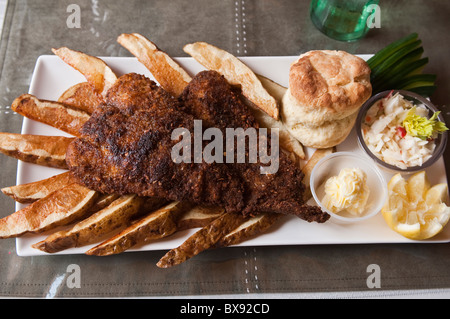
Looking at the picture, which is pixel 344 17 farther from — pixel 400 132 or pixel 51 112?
pixel 51 112

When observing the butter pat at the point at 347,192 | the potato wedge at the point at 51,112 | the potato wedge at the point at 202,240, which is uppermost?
the potato wedge at the point at 51,112

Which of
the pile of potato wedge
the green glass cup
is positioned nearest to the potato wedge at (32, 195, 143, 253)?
the pile of potato wedge

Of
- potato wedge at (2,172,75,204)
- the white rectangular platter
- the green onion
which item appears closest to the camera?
potato wedge at (2,172,75,204)

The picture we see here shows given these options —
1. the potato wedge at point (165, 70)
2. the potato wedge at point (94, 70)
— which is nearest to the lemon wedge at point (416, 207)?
the potato wedge at point (165, 70)

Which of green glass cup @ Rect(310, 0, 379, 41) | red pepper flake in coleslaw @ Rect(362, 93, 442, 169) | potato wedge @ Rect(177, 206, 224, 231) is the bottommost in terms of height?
potato wedge @ Rect(177, 206, 224, 231)

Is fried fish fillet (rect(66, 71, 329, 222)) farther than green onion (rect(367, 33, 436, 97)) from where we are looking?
No

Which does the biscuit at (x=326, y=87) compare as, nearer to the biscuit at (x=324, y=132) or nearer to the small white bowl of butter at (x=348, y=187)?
the biscuit at (x=324, y=132)

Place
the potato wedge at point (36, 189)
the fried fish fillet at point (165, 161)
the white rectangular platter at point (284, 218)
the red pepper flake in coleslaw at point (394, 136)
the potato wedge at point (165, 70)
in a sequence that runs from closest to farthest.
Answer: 1. the fried fish fillet at point (165, 161)
2. the potato wedge at point (36, 189)
3. the white rectangular platter at point (284, 218)
4. the red pepper flake in coleslaw at point (394, 136)
5. the potato wedge at point (165, 70)

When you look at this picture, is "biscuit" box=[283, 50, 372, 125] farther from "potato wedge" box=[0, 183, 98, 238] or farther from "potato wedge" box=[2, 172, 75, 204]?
"potato wedge" box=[2, 172, 75, 204]
